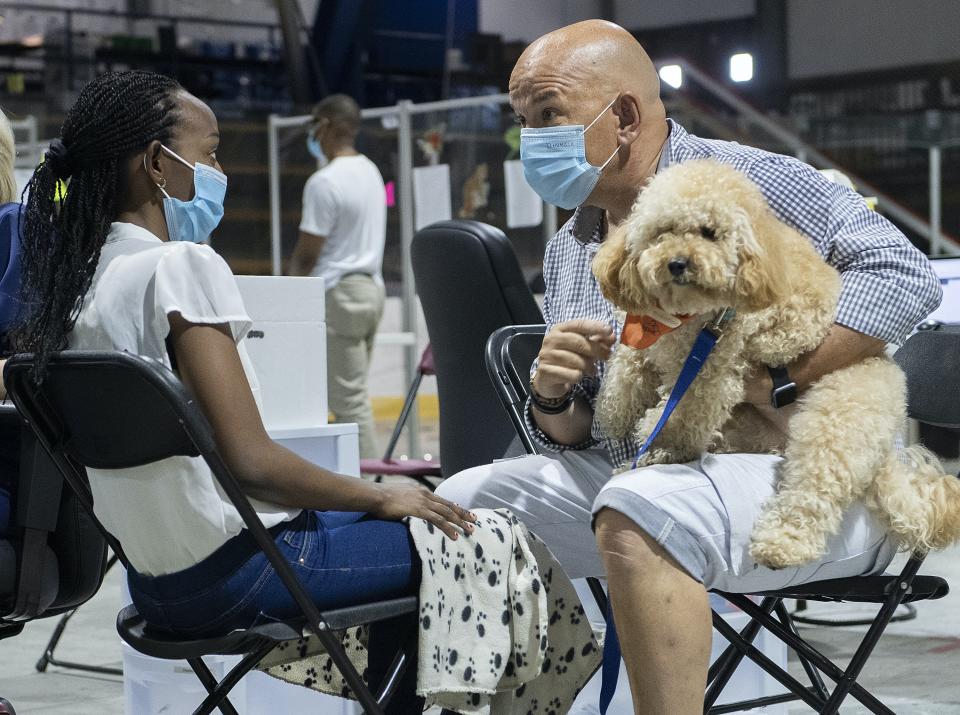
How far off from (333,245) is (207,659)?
3512 mm

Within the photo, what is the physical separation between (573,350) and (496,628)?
1.47ft

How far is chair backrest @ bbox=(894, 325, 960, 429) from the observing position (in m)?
2.22

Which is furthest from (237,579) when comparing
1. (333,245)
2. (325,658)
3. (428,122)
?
(428,122)

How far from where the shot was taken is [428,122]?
6.46 meters

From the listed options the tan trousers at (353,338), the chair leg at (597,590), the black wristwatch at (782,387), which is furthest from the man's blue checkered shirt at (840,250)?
the tan trousers at (353,338)

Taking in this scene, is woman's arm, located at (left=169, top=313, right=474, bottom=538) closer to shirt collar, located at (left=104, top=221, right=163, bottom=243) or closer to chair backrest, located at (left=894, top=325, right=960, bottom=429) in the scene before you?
shirt collar, located at (left=104, top=221, right=163, bottom=243)

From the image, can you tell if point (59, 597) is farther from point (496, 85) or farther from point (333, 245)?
point (496, 85)

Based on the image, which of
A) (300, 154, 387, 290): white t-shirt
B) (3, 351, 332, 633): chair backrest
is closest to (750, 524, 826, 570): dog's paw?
(3, 351, 332, 633): chair backrest

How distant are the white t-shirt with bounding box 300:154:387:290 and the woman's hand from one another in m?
3.94

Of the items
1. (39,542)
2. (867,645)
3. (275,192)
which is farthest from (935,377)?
(275,192)

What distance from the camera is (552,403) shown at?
2068 millimetres

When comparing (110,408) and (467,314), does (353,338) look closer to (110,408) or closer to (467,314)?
(467,314)

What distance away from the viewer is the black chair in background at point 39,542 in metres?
2.06

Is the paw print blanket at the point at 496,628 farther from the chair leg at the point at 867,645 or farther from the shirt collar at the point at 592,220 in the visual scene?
the shirt collar at the point at 592,220
